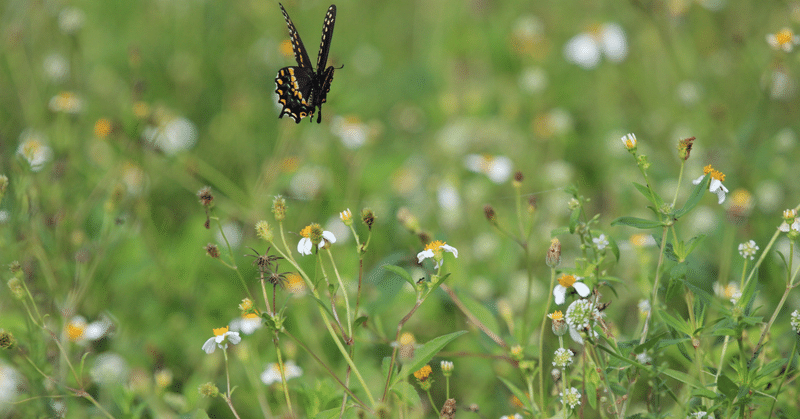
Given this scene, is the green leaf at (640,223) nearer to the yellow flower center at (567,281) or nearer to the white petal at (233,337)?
the yellow flower center at (567,281)

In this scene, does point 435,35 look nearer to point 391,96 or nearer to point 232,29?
point 391,96

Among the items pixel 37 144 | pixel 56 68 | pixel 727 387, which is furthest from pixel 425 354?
pixel 56 68

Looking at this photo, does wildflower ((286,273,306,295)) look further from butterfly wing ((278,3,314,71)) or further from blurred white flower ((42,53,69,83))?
blurred white flower ((42,53,69,83))

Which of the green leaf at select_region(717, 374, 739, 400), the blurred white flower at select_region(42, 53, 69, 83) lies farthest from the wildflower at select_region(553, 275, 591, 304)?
the blurred white flower at select_region(42, 53, 69, 83)

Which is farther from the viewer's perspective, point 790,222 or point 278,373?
point 278,373

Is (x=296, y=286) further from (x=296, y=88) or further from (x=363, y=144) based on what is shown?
(x=363, y=144)

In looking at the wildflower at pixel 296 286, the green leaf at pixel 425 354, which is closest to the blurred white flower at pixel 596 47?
the wildflower at pixel 296 286
